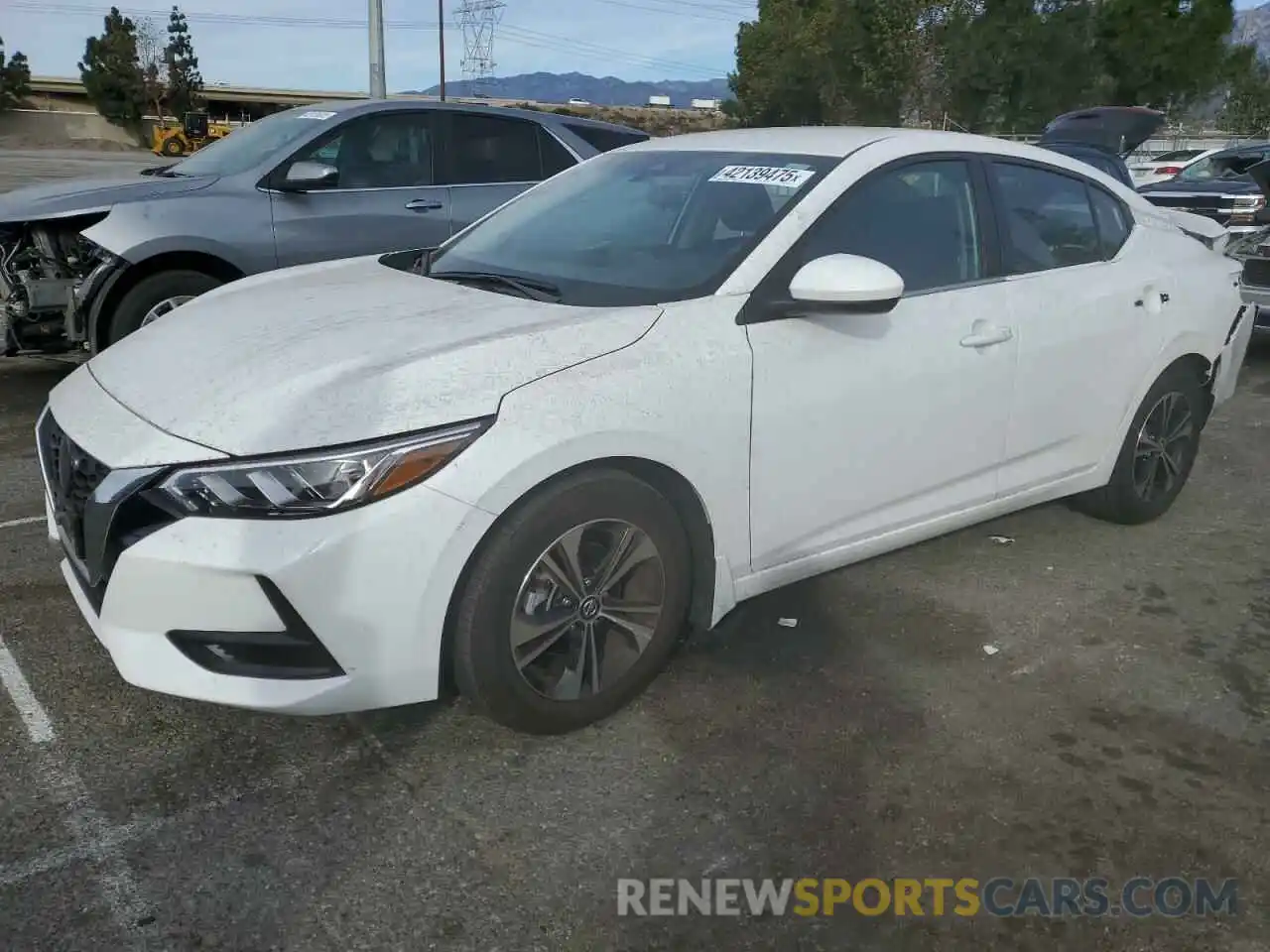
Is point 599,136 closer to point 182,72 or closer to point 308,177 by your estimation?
point 308,177

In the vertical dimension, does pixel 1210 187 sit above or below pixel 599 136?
below

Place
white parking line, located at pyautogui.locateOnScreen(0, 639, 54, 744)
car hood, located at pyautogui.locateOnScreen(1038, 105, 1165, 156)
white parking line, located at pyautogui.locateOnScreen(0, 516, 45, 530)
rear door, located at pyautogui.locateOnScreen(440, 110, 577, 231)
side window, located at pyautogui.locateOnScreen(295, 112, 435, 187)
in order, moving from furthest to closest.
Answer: car hood, located at pyautogui.locateOnScreen(1038, 105, 1165, 156), rear door, located at pyautogui.locateOnScreen(440, 110, 577, 231), side window, located at pyautogui.locateOnScreen(295, 112, 435, 187), white parking line, located at pyautogui.locateOnScreen(0, 516, 45, 530), white parking line, located at pyautogui.locateOnScreen(0, 639, 54, 744)

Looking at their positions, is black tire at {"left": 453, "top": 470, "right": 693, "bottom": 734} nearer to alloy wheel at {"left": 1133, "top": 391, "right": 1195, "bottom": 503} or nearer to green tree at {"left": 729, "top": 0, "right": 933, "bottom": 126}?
alloy wheel at {"left": 1133, "top": 391, "right": 1195, "bottom": 503}

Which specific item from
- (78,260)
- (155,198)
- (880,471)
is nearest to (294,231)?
(155,198)

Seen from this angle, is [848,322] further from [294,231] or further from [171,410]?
[294,231]

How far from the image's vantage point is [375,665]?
2.59 meters

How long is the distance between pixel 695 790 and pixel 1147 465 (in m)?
2.80

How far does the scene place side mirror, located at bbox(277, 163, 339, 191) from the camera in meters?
6.31

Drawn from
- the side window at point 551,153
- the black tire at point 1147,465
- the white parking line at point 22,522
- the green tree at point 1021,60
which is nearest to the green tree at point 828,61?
the green tree at point 1021,60

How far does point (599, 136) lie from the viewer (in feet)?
25.2

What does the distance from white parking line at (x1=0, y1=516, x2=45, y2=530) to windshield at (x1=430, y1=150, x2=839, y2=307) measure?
6.72 feet

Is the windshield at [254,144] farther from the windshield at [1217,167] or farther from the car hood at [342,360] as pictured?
the windshield at [1217,167]

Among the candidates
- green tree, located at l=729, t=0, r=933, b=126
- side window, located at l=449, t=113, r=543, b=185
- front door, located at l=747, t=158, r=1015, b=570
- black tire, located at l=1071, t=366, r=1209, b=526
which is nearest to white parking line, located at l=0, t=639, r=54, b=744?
front door, located at l=747, t=158, r=1015, b=570

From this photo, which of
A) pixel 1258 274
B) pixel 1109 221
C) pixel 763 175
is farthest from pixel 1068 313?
pixel 1258 274
